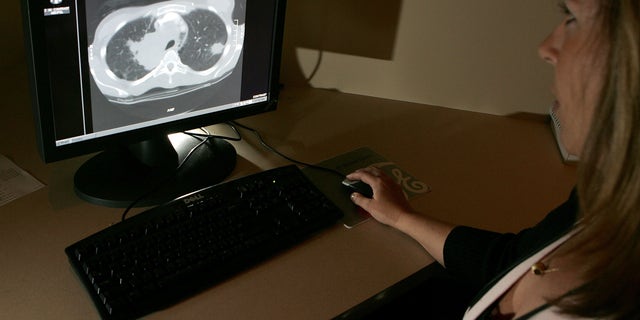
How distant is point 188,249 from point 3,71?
→ 0.82 metres

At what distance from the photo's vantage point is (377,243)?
1.11 meters

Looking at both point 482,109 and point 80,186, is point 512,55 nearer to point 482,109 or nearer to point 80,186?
point 482,109

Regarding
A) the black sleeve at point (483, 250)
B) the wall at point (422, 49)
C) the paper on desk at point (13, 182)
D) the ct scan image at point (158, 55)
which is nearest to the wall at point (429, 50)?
the wall at point (422, 49)

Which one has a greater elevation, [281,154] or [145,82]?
[145,82]

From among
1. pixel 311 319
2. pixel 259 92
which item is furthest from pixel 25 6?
pixel 311 319

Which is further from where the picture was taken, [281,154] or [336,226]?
[281,154]

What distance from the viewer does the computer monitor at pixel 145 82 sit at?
97cm

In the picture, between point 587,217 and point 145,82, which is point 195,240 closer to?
point 145,82

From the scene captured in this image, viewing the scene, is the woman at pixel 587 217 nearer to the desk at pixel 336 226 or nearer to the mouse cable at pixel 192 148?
the desk at pixel 336 226

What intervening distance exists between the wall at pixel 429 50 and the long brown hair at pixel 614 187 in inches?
29.0

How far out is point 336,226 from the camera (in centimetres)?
114

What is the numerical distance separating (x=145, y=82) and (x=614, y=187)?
773mm

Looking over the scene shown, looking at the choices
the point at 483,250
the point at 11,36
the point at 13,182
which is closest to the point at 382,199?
the point at 483,250

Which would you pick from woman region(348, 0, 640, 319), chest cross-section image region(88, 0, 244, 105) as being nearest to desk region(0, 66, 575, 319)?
woman region(348, 0, 640, 319)
